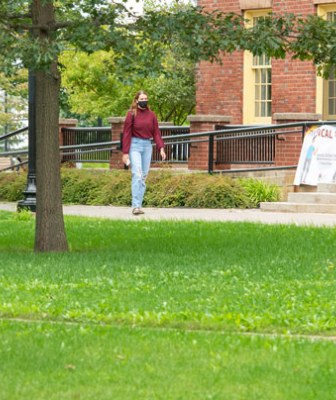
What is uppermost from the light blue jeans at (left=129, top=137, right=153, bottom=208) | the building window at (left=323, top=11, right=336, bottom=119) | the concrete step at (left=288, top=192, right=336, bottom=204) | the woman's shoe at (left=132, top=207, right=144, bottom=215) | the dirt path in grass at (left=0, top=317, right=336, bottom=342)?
the building window at (left=323, top=11, right=336, bottom=119)

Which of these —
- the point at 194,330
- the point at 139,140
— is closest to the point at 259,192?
the point at 139,140

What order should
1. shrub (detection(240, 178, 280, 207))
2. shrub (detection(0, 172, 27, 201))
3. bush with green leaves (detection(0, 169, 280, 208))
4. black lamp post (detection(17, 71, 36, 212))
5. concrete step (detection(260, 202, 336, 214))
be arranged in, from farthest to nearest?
shrub (detection(0, 172, 27, 201)) → shrub (detection(240, 178, 280, 207)) → bush with green leaves (detection(0, 169, 280, 208)) → concrete step (detection(260, 202, 336, 214)) → black lamp post (detection(17, 71, 36, 212))

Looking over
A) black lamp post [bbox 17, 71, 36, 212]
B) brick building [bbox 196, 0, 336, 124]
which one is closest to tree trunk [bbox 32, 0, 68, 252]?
black lamp post [bbox 17, 71, 36, 212]

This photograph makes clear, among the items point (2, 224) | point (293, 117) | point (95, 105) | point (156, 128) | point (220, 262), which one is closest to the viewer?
point (220, 262)

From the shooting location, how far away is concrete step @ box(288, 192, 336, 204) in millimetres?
21016

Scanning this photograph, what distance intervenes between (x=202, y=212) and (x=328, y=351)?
12.7 metres

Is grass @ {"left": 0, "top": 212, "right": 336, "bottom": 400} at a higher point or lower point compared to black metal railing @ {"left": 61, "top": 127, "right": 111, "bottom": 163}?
lower

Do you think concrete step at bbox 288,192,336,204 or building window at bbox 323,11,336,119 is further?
building window at bbox 323,11,336,119

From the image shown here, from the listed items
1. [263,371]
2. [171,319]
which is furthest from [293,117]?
[263,371]

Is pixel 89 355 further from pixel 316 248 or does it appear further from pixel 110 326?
pixel 316 248

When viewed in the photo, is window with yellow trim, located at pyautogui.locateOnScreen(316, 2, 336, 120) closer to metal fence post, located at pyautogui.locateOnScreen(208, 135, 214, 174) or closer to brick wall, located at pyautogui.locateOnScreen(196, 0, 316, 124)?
brick wall, located at pyautogui.locateOnScreen(196, 0, 316, 124)

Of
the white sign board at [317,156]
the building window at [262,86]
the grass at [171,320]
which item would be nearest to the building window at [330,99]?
the building window at [262,86]

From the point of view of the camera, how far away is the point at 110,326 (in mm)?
9164

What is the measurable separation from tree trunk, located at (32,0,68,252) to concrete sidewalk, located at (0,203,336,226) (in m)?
4.69
